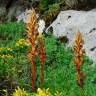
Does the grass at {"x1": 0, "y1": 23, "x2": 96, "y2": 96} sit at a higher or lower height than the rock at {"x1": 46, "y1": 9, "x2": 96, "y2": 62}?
lower

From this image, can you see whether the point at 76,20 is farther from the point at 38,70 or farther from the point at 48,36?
the point at 38,70

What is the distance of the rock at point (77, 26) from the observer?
11657 mm

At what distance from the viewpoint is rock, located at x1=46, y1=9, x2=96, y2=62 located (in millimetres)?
11657

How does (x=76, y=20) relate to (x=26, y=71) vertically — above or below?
above

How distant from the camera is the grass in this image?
840cm

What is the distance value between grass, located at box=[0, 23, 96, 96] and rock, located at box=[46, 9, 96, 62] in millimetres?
434

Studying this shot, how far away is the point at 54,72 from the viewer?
9859mm

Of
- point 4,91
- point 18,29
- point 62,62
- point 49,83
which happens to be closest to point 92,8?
point 18,29

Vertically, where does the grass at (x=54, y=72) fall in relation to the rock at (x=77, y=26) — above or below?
below

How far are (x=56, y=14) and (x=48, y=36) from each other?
4.28 ft

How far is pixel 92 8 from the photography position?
46.3ft

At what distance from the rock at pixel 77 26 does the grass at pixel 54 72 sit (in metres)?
0.43

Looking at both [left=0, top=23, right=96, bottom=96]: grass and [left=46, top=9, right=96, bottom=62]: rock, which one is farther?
[left=46, top=9, right=96, bottom=62]: rock

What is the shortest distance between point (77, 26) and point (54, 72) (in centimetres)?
336
